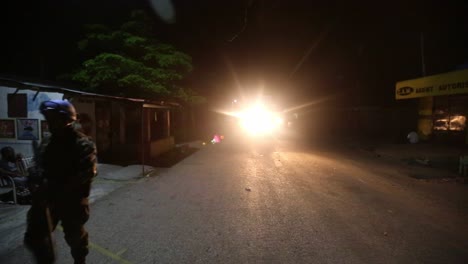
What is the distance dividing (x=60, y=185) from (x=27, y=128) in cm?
789

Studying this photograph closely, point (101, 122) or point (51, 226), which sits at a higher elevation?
point (101, 122)

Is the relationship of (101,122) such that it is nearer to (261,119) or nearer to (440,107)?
(440,107)

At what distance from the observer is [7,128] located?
30.5 ft

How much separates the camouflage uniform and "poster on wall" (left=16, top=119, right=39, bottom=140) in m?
7.41

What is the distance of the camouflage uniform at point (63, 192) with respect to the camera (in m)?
2.94

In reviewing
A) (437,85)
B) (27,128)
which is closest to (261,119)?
(437,85)

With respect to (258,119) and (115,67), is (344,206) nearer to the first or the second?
(115,67)

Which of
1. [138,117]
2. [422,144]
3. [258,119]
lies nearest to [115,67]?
[138,117]

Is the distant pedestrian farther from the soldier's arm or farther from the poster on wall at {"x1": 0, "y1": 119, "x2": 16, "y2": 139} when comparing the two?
the soldier's arm

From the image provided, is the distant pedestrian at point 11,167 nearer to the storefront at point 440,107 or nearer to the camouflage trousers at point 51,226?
the camouflage trousers at point 51,226

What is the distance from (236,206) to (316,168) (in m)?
5.25

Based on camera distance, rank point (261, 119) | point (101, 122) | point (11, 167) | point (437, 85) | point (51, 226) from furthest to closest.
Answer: point (261, 119) → point (437, 85) → point (101, 122) → point (11, 167) → point (51, 226)

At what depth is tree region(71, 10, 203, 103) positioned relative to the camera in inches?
511

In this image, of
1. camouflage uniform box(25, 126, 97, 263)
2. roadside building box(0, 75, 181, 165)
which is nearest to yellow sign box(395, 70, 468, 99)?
roadside building box(0, 75, 181, 165)
